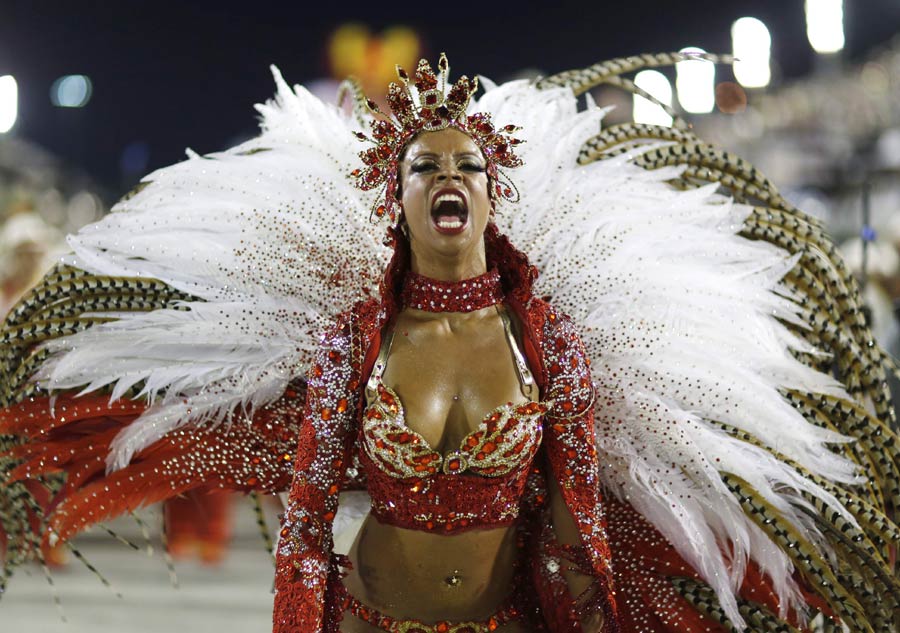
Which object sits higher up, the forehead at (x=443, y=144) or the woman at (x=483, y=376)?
the forehead at (x=443, y=144)

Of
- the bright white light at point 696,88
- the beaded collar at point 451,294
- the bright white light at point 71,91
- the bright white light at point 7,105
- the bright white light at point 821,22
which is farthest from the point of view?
the bright white light at point 71,91

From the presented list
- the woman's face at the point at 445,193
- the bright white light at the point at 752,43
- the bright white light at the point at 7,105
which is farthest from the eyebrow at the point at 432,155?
the bright white light at the point at 752,43

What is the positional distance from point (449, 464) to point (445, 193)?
19.8 inches

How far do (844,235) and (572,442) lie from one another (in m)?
11.6

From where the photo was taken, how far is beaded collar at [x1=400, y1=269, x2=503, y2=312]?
6.66 ft

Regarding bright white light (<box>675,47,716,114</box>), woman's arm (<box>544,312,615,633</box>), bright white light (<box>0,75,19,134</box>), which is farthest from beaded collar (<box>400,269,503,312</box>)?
bright white light (<box>675,47,716,114</box>)

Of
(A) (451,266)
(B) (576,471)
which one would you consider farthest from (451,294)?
(B) (576,471)

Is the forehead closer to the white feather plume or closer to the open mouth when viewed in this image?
the open mouth

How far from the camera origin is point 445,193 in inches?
76.0

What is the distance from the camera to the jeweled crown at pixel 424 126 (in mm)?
2018

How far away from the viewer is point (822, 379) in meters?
2.50

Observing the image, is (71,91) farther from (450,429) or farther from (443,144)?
A: (450,429)

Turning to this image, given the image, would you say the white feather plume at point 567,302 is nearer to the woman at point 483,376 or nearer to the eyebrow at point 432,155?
the woman at point 483,376

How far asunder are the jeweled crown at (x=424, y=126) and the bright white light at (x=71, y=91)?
18.6m
